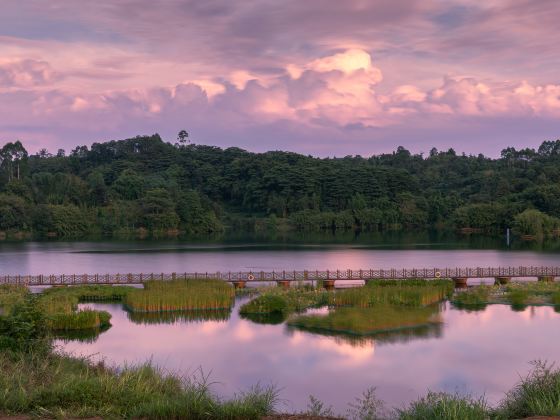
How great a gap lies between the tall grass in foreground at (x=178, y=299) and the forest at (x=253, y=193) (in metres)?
78.3

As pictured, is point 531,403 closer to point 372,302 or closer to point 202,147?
point 372,302

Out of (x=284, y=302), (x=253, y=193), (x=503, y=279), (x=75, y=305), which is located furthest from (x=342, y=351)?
(x=253, y=193)

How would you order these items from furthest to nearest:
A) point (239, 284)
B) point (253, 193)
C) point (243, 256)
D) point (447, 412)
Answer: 1. point (253, 193)
2. point (243, 256)
3. point (239, 284)
4. point (447, 412)

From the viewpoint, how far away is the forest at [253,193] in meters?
117

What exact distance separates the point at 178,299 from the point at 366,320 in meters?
12.5

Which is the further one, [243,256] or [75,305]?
[243,256]

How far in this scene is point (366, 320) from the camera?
110ft

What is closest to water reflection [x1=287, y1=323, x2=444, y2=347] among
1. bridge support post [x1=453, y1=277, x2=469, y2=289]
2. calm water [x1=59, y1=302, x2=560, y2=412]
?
calm water [x1=59, y1=302, x2=560, y2=412]

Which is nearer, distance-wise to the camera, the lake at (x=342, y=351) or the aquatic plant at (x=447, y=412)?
the aquatic plant at (x=447, y=412)

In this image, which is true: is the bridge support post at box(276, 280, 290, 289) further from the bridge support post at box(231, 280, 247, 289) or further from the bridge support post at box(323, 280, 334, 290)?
the bridge support post at box(323, 280, 334, 290)

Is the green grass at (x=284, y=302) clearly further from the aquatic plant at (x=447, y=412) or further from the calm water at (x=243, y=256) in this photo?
the aquatic plant at (x=447, y=412)

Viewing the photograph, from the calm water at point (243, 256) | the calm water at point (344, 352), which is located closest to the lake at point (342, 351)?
the calm water at point (344, 352)

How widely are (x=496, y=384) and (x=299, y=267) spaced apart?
40.6 metres

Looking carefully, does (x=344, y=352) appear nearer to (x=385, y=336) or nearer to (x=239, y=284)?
(x=385, y=336)
